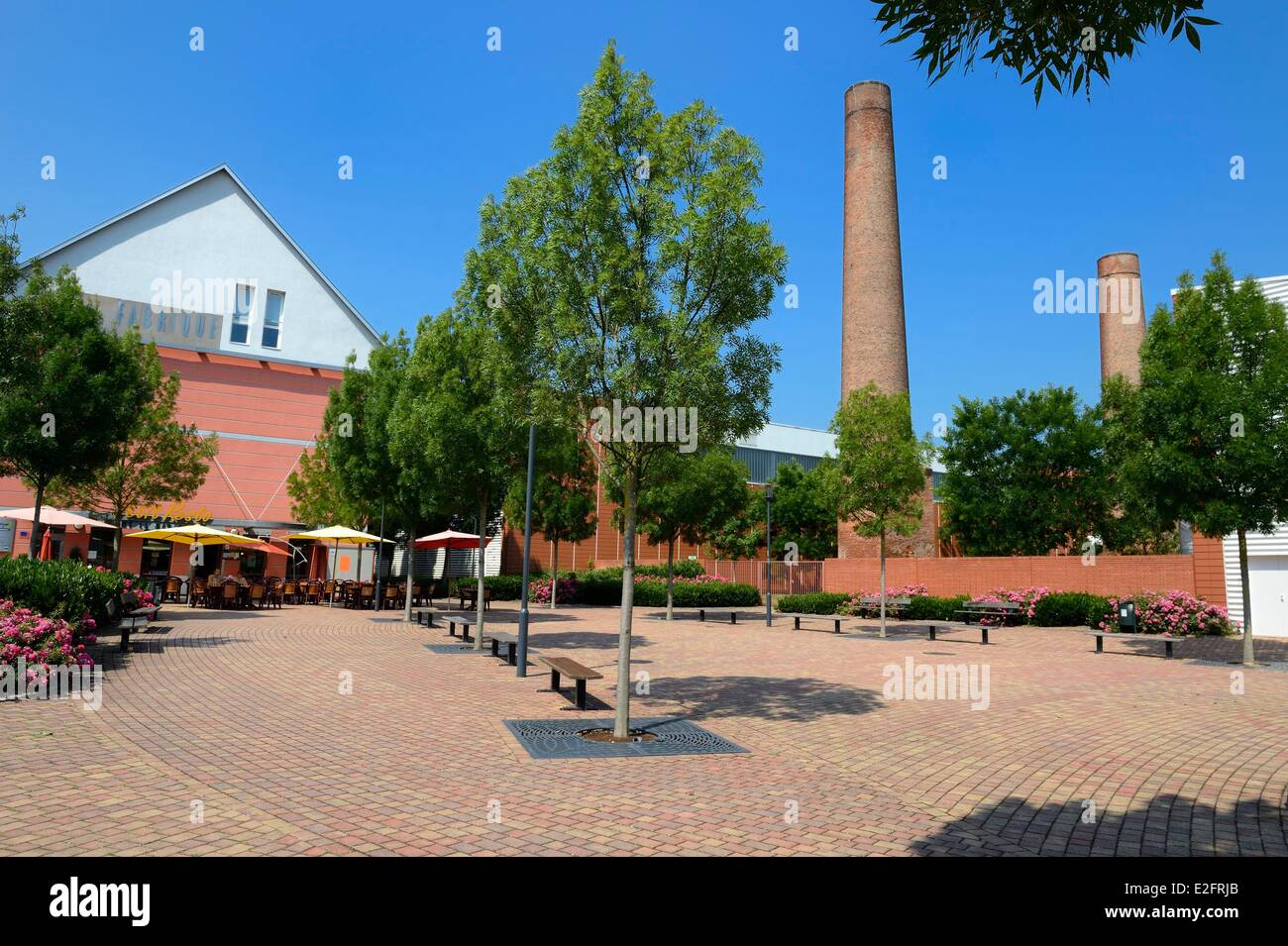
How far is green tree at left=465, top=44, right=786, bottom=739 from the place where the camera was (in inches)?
367

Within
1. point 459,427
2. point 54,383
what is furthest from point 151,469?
point 459,427

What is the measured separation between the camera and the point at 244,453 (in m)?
42.4

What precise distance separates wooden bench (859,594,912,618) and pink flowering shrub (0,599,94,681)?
24.5 meters

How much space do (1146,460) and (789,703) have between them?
10609mm

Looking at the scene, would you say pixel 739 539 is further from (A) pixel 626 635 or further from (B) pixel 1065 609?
(A) pixel 626 635

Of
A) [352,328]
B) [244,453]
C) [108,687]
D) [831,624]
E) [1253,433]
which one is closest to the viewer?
[108,687]

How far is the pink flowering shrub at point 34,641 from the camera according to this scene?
10.5 m

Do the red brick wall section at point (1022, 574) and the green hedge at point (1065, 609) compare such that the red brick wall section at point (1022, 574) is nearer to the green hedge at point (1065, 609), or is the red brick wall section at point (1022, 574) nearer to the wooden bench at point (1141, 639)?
the green hedge at point (1065, 609)

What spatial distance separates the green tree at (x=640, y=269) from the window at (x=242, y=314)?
39789mm

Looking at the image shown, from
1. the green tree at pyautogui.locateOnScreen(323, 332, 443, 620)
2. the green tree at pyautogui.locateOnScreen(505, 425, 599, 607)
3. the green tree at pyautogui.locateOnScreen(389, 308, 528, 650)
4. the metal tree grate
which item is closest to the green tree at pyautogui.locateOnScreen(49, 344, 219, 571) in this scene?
A: the green tree at pyautogui.locateOnScreen(323, 332, 443, 620)

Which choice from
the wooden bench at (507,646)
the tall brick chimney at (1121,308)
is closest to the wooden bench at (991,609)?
the wooden bench at (507,646)

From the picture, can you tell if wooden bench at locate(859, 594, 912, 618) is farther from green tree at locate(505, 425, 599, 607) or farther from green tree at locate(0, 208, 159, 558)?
green tree at locate(0, 208, 159, 558)
